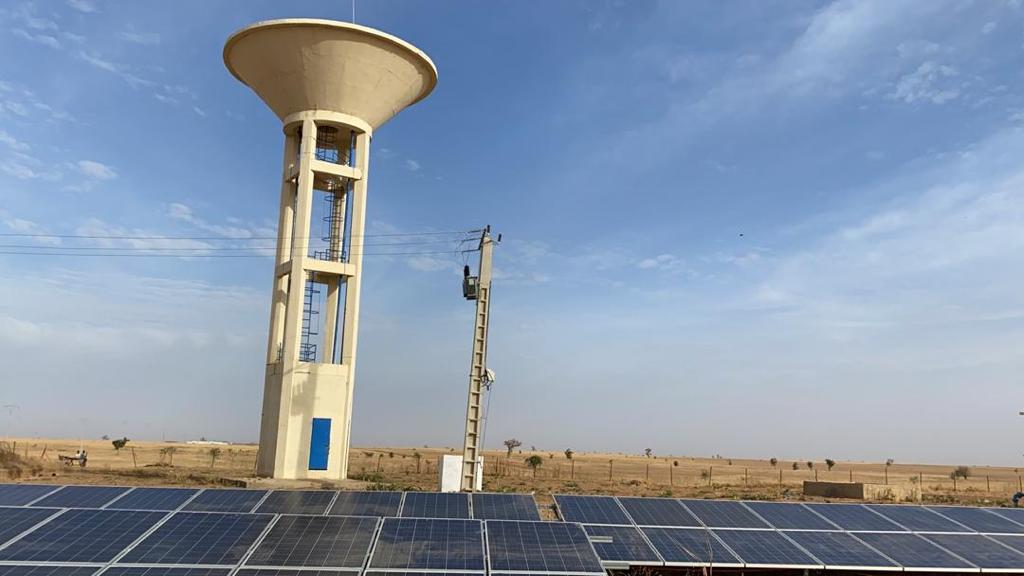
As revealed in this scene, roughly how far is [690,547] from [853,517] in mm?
5278

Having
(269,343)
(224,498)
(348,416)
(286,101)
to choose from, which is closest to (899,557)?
(224,498)

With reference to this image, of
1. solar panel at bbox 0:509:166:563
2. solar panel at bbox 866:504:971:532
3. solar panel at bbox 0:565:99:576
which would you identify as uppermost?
solar panel at bbox 866:504:971:532

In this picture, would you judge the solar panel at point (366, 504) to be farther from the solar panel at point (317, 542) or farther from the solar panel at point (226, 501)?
the solar panel at point (226, 501)

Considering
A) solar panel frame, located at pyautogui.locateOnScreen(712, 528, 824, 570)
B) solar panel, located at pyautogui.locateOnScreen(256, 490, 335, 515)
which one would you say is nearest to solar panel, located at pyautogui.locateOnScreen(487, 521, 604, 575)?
solar panel frame, located at pyautogui.locateOnScreen(712, 528, 824, 570)

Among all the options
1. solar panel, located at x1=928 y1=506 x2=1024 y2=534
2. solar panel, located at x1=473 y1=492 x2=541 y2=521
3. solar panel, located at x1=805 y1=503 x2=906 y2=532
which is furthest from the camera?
solar panel, located at x1=928 y1=506 x2=1024 y2=534

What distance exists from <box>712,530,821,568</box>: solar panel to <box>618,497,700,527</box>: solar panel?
36.2 inches

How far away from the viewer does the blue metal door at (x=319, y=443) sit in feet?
104

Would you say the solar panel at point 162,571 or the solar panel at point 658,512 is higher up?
the solar panel at point 658,512

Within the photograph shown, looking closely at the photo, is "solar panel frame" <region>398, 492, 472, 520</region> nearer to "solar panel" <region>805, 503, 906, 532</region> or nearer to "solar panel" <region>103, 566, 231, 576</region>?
"solar panel" <region>103, 566, 231, 576</region>

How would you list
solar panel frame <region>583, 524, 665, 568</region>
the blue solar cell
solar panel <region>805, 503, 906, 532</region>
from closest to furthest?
solar panel frame <region>583, 524, 665, 568</region>, the blue solar cell, solar panel <region>805, 503, 906, 532</region>

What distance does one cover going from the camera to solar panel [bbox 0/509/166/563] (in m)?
11.5

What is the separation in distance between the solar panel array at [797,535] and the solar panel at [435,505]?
223cm

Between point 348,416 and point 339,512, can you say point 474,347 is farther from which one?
point 339,512

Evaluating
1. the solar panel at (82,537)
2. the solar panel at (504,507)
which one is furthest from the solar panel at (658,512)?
the solar panel at (82,537)
